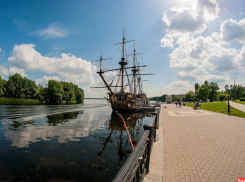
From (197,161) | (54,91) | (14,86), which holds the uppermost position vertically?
(14,86)

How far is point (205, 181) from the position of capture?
309 centimetres

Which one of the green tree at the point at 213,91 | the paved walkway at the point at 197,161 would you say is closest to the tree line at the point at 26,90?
the paved walkway at the point at 197,161

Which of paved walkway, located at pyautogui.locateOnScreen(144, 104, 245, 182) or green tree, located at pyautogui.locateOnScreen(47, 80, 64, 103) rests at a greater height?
green tree, located at pyautogui.locateOnScreen(47, 80, 64, 103)

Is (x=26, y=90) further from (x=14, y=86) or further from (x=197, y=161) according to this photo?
(x=197, y=161)

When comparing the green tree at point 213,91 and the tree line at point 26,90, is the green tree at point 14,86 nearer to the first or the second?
the tree line at point 26,90

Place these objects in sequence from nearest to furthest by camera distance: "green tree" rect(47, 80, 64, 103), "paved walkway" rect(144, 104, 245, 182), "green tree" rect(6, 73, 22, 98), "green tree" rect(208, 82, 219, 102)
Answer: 1. "paved walkway" rect(144, 104, 245, 182)
2. "green tree" rect(6, 73, 22, 98)
3. "green tree" rect(47, 80, 64, 103)
4. "green tree" rect(208, 82, 219, 102)

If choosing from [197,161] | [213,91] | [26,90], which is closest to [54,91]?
[26,90]

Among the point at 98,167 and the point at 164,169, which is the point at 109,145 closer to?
the point at 98,167

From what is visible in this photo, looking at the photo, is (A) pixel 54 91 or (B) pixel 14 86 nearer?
(B) pixel 14 86

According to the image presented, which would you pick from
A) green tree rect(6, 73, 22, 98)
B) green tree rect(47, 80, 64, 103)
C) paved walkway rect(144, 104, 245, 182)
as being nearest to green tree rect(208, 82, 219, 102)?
paved walkway rect(144, 104, 245, 182)

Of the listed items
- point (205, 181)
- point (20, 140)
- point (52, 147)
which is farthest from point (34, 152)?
point (205, 181)

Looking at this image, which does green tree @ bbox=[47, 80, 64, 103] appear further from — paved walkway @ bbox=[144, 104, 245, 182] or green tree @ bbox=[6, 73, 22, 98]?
paved walkway @ bbox=[144, 104, 245, 182]

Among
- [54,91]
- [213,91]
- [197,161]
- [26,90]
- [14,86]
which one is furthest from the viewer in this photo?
[213,91]

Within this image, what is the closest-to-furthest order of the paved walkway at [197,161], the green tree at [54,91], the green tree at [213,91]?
the paved walkway at [197,161] < the green tree at [54,91] < the green tree at [213,91]
